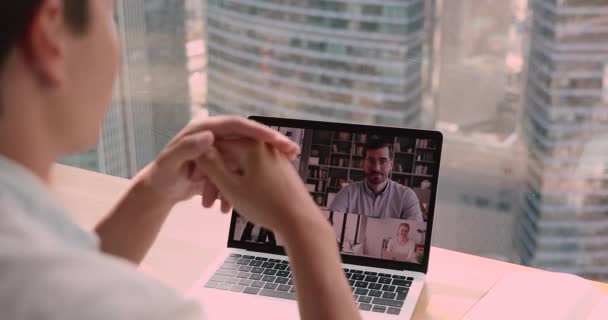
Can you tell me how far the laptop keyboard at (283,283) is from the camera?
45.1 inches

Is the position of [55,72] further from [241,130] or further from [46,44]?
[241,130]

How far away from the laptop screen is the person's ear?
2.33 ft

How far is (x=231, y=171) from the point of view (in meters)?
1.02

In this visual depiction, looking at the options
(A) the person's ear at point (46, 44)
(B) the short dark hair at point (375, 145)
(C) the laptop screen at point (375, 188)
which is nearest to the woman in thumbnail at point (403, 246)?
(C) the laptop screen at point (375, 188)

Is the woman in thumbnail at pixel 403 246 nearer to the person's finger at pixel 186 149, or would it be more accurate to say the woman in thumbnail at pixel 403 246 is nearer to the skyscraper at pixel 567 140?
the person's finger at pixel 186 149

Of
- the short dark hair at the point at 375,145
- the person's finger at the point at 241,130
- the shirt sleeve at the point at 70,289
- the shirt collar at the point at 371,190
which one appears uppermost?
the shirt sleeve at the point at 70,289

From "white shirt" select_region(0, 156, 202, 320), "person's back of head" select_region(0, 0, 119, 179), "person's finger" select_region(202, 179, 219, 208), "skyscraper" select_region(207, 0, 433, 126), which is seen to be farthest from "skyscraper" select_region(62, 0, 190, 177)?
"white shirt" select_region(0, 156, 202, 320)

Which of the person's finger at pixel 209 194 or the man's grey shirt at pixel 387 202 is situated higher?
the person's finger at pixel 209 194

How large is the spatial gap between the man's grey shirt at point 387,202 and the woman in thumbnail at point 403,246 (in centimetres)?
2

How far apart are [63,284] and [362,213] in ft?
2.61

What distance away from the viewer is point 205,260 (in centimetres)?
128

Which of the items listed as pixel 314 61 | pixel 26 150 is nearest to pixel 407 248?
pixel 26 150

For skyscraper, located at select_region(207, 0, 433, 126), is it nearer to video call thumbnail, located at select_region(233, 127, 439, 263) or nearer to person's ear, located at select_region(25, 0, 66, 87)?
video call thumbnail, located at select_region(233, 127, 439, 263)

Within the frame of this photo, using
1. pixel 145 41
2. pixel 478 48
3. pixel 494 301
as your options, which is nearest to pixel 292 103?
pixel 145 41
